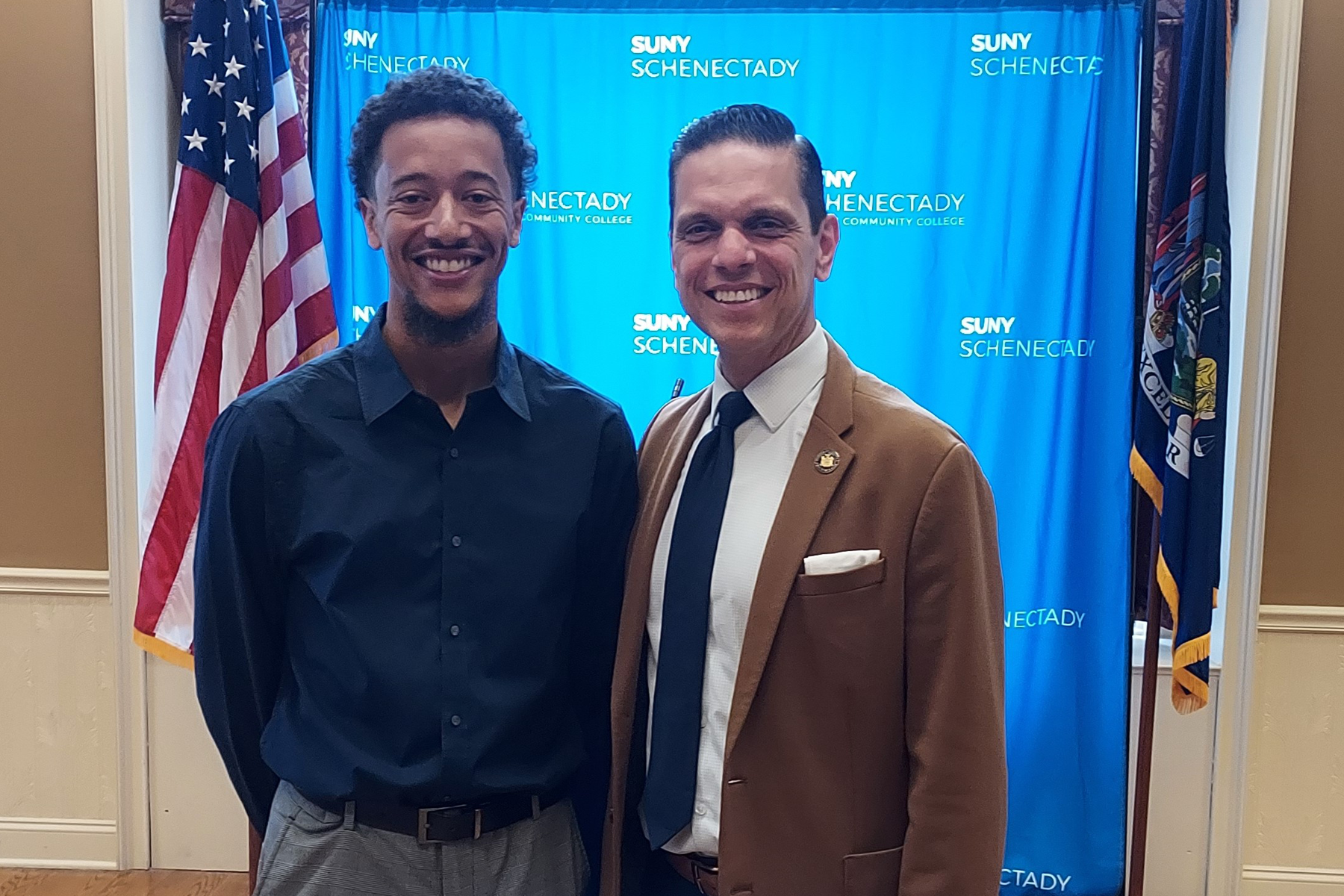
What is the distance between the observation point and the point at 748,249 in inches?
57.0

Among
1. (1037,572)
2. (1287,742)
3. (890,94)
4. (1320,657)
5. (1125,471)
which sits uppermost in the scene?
(890,94)

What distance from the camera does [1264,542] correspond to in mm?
2814

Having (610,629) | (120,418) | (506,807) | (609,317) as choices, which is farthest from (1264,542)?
(120,418)

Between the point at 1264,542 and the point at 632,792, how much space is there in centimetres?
218

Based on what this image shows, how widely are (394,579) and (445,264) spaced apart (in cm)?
47

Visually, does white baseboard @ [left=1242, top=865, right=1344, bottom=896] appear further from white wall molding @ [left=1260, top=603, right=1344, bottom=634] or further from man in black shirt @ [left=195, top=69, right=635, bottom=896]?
man in black shirt @ [left=195, top=69, right=635, bottom=896]

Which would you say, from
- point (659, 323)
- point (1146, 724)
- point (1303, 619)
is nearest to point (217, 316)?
point (659, 323)

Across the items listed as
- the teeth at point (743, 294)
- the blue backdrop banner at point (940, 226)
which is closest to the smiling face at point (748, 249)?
the teeth at point (743, 294)

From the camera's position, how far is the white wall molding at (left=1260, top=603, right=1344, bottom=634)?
2.79 m

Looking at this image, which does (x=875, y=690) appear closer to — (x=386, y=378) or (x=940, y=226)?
(x=386, y=378)

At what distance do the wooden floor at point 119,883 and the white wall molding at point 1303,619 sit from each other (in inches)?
120

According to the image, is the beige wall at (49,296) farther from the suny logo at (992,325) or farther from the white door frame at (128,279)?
the suny logo at (992,325)

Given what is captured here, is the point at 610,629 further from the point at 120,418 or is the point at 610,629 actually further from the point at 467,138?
the point at 120,418

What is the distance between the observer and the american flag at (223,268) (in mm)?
2619
